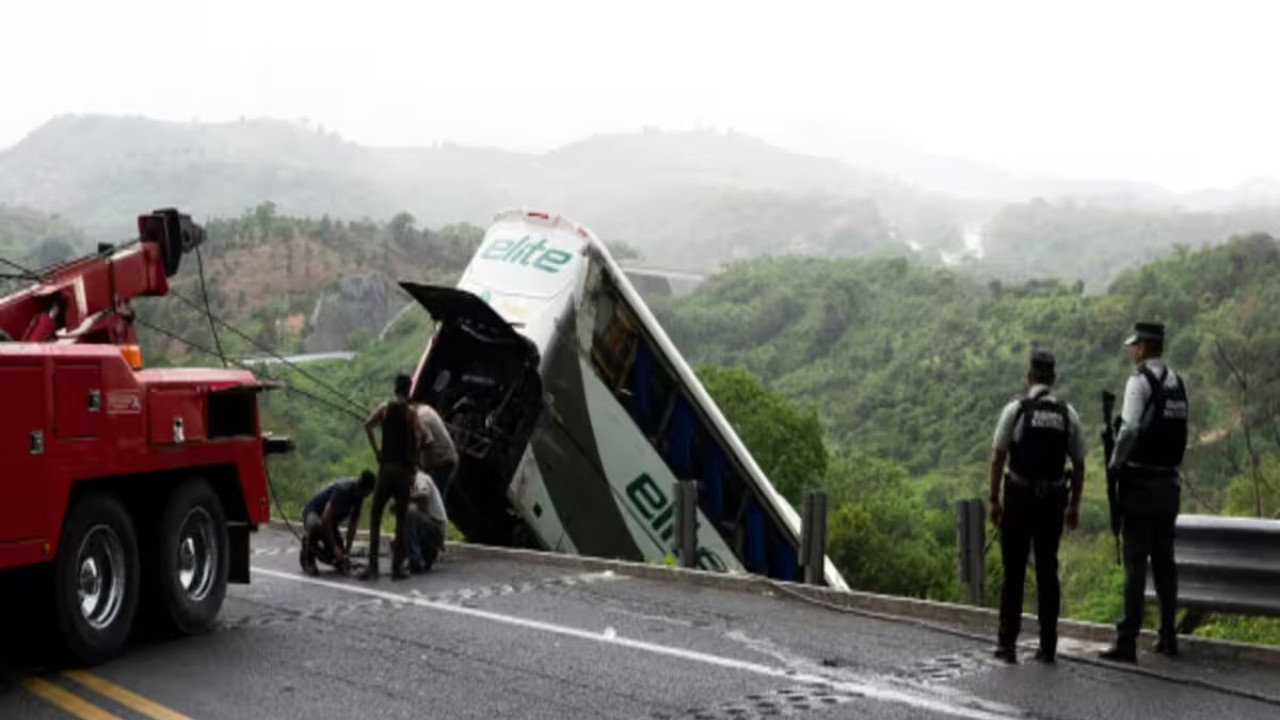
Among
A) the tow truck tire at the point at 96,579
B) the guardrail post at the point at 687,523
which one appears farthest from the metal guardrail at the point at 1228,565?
the tow truck tire at the point at 96,579

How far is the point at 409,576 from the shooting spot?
11969mm

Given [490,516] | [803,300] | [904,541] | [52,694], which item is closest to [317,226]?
[803,300]

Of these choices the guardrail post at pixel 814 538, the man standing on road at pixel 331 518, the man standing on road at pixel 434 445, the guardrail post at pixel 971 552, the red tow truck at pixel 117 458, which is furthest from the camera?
the man standing on road at pixel 434 445

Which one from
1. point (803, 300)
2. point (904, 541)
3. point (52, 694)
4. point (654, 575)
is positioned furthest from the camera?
point (803, 300)

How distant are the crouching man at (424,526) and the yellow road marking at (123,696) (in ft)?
15.0

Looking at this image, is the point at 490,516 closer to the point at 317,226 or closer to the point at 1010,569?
the point at 1010,569

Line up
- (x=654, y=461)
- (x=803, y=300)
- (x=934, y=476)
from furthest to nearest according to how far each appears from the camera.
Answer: (x=803, y=300), (x=934, y=476), (x=654, y=461)

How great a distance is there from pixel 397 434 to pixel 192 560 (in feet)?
9.62

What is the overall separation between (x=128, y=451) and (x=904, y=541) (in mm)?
37977

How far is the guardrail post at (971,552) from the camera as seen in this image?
33.8 ft

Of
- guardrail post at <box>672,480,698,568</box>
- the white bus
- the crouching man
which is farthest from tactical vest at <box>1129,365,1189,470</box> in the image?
the white bus

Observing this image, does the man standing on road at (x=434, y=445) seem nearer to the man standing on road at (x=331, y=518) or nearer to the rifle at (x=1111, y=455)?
the man standing on road at (x=331, y=518)

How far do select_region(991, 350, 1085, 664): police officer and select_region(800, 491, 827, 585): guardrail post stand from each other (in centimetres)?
372

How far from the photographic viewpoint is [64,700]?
7.07 m
